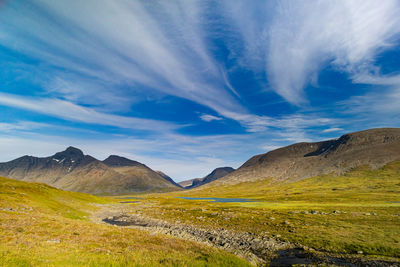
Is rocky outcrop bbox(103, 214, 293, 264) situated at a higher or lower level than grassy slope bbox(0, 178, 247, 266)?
lower

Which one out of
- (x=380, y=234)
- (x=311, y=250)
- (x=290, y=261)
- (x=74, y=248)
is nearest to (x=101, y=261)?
(x=74, y=248)

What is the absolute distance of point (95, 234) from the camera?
98.2ft

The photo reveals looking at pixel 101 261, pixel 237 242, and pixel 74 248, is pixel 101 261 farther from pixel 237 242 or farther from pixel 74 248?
pixel 237 242

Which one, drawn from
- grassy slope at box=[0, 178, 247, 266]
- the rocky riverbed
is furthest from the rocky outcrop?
grassy slope at box=[0, 178, 247, 266]

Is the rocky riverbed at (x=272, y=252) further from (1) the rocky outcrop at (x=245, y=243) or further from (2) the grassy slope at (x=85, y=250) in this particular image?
(2) the grassy slope at (x=85, y=250)

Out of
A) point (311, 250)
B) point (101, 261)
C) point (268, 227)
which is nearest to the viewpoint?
point (101, 261)

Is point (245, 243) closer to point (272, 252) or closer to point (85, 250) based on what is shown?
point (272, 252)

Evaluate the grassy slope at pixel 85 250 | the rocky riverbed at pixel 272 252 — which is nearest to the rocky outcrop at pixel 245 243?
the rocky riverbed at pixel 272 252

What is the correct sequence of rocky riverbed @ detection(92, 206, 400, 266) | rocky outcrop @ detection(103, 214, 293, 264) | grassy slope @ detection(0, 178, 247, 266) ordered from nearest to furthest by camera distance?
grassy slope @ detection(0, 178, 247, 266) → rocky riverbed @ detection(92, 206, 400, 266) → rocky outcrop @ detection(103, 214, 293, 264)

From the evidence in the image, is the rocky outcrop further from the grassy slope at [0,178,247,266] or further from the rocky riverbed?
the grassy slope at [0,178,247,266]

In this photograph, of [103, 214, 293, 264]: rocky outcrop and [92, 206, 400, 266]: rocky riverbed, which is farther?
[103, 214, 293, 264]: rocky outcrop

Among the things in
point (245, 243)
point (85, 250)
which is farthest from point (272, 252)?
point (85, 250)

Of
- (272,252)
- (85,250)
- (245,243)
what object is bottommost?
(245,243)

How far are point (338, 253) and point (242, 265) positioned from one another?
1533 centimetres
